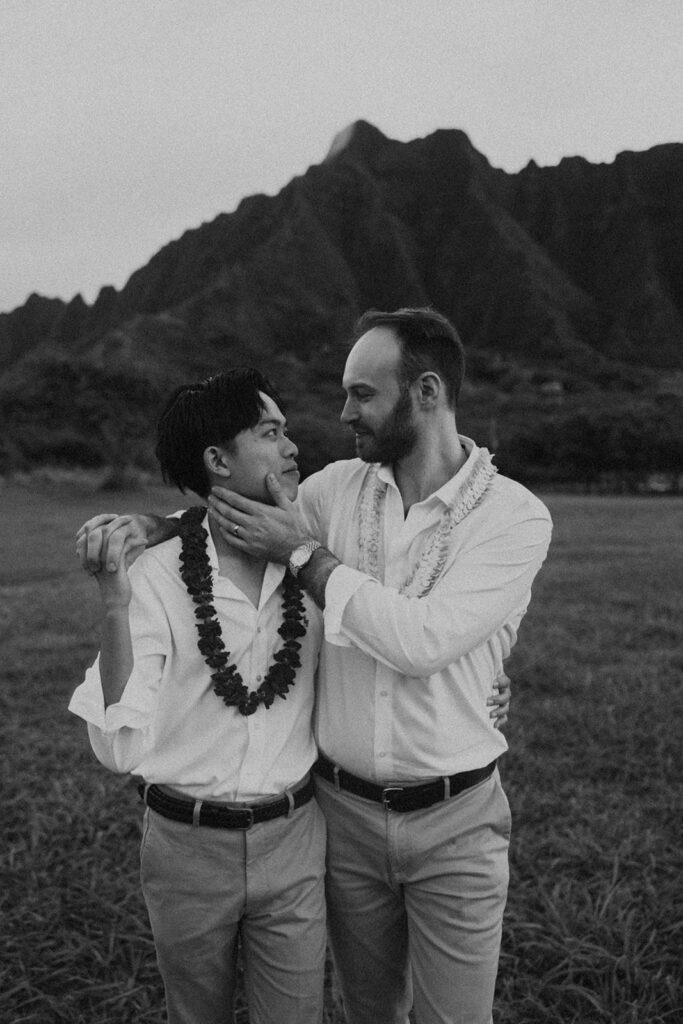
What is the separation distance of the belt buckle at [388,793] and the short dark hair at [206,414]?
1202 mm

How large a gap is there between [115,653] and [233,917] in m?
0.92

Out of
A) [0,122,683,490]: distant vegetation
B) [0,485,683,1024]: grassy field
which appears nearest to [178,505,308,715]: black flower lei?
[0,485,683,1024]: grassy field

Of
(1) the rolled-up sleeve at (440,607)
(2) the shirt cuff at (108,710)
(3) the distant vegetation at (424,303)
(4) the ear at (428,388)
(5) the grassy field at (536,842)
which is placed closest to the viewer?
(2) the shirt cuff at (108,710)

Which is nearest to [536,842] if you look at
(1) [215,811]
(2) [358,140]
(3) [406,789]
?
(3) [406,789]

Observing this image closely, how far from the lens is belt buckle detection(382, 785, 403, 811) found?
2.52 metres

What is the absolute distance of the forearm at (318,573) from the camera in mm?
2342

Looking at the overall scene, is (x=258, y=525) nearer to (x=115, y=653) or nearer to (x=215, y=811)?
(x=115, y=653)

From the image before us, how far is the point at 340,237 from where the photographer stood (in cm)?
13875

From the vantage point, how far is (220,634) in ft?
8.05

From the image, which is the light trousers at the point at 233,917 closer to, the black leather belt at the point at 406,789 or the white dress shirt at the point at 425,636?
the black leather belt at the point at 406,789

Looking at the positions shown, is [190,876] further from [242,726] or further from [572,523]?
[572,523]

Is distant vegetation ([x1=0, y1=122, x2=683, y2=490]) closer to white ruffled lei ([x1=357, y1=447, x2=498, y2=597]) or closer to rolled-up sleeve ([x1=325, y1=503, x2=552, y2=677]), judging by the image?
white ruffled lei ([x1=357, y1=447, x2=498, y2=597])

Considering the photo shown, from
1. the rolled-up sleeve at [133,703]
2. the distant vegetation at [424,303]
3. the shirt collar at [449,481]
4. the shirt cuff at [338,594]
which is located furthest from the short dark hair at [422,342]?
the distant vegetation at [424,303]

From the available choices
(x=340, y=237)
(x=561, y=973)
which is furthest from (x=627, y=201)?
(x=561, y=973)
